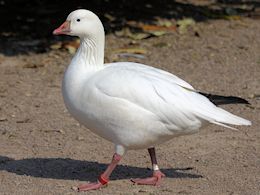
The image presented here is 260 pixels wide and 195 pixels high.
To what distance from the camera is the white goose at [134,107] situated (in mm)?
5656

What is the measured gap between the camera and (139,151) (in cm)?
704

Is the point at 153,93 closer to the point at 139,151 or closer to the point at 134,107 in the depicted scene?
the point at 134,107

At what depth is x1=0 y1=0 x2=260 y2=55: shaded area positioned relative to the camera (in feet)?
37.0

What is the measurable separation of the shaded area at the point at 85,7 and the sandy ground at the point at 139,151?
2.26ft

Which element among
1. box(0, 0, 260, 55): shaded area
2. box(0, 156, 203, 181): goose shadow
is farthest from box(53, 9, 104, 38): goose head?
box(0, 0, 260, 55): shaded area

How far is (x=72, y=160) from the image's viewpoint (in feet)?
21.9

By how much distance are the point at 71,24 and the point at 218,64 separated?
4447mm

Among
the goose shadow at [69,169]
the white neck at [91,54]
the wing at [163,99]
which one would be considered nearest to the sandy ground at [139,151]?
the goose shadow at [69,169]

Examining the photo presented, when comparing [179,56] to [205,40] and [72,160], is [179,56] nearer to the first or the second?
[205,40]

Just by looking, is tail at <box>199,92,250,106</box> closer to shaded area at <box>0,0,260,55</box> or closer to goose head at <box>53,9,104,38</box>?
goose head at <box>53,9,104,38</box>

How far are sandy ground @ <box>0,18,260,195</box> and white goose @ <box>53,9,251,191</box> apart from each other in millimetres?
463

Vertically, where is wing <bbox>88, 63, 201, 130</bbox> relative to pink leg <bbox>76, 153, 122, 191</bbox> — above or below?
above

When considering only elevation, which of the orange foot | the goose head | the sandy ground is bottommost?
the sandy ground

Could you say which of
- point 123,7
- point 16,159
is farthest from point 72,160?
point 123,7
